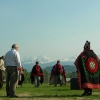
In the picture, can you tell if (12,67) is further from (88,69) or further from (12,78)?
(88,69)

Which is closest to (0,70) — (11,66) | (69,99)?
(11,66)

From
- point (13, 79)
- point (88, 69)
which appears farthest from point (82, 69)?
point (13, 79)

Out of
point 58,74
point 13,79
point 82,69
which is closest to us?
point 13,79

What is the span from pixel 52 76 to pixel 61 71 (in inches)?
41.9

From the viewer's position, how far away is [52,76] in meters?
28.2

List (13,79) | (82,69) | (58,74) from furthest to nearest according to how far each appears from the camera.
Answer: (58,74)
(82,69)
(13,79)

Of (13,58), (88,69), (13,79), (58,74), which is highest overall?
(58,74)

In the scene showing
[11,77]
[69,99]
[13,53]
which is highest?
[13,53]

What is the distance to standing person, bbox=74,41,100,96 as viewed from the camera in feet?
43.0

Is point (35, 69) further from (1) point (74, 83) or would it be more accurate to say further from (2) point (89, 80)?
(2) point (89, 80)

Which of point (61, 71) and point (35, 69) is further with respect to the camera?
point (61, 71)

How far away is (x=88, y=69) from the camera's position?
13.3 metres

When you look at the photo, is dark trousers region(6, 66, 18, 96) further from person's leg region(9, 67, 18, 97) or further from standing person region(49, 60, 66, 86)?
standing person region(49, 60, 66, 86)

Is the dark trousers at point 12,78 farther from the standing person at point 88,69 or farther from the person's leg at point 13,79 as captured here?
the standing person at point 88,69
